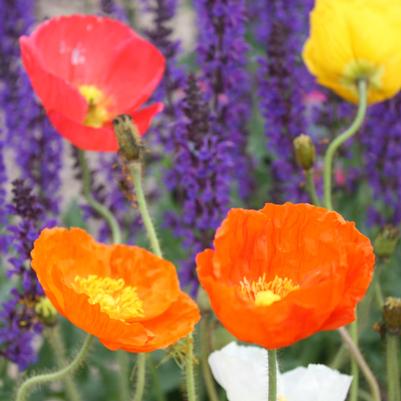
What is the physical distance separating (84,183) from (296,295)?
0.59 meters

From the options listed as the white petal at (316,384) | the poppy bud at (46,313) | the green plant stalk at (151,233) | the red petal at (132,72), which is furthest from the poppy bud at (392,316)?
the red petal at (132,72)

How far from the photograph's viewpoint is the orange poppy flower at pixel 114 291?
0.79m

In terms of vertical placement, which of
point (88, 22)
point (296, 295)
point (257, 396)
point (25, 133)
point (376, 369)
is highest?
point (296, 295)

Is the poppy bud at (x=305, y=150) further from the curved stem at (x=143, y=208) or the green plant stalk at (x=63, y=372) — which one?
the green plant stalk at (x=63, y=372)

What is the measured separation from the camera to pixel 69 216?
1838mm

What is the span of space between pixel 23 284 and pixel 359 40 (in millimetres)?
458

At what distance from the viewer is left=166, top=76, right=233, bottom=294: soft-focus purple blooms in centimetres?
123

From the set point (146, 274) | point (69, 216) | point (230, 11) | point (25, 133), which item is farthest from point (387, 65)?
point (69, 216)

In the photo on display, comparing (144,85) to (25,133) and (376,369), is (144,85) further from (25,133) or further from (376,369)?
(376,369)

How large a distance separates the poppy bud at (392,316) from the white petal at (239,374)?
12 cm

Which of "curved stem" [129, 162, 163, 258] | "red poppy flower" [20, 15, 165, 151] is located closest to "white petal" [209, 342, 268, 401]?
"curved stem" [129, 162, 163, 258]

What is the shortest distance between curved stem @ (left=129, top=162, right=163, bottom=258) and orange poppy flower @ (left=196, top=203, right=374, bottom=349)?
110 millimetres

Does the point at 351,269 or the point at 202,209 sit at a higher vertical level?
the point at 351,269

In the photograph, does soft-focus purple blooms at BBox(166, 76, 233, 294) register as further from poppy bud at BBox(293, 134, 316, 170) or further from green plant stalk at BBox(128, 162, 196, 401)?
green plant stalk at BBox(128, 162, 196, 401)
